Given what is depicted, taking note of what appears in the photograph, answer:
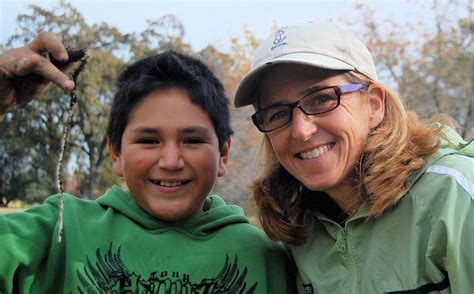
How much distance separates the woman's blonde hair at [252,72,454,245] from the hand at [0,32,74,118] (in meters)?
1.14

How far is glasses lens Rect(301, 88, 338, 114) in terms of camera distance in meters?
2.36

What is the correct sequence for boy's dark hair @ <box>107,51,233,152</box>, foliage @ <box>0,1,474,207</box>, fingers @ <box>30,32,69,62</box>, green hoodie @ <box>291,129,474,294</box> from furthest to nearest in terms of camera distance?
foliage @ <box>0,1,474,207</box> < boy's dark hair @ <box>107,51,233,152</box> < fingers @ <box>30,32,69,62</box> < green hoodie @ <box>291,129,474,294</box>

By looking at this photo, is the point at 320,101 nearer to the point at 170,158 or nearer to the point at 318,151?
the point at 318,151

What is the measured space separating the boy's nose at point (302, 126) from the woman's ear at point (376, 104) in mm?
289

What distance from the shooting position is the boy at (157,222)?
8.12ft

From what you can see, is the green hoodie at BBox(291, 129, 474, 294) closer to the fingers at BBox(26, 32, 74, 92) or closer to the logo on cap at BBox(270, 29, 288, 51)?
the logo on cap at BBox(270, 29, 288, 51)

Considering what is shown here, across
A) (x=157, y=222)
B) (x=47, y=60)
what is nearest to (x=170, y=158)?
(x=157, y=222)

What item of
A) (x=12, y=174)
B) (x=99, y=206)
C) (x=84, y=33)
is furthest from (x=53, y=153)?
(x=99, y=206)

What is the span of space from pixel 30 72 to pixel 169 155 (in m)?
0.77

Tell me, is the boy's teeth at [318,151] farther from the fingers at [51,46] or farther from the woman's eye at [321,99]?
the fingers at [51,46]

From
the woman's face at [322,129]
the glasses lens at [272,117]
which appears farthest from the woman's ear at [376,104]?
the glasses lens at [272,117]

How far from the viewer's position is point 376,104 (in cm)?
249

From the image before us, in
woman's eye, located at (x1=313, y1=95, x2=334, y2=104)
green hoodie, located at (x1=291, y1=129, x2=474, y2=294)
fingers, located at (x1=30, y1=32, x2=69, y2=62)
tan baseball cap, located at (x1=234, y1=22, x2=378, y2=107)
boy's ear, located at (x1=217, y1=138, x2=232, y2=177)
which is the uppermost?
fingers, located at (x1=30, y1=32, x2=69, y2=62)

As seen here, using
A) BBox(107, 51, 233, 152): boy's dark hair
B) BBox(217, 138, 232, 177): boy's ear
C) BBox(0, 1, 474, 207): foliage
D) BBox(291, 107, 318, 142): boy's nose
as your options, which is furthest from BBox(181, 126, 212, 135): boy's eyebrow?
BBox(0, 1, 474, 207): foliage
